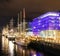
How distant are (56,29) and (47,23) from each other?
11.6 meters

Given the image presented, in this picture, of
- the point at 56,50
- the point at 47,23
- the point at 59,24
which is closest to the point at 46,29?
the point at 47,23

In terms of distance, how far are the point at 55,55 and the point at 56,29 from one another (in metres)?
51.4

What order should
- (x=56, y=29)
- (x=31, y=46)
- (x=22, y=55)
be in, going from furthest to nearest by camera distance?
(x=56, y=29) < (x=31, y=46) < (x=22, y=55)

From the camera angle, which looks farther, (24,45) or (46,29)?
(46,29)

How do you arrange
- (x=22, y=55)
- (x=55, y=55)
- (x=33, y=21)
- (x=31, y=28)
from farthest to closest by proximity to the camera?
(x=33, y=21) < (x=31, y=28) < (x=22, y=55) < (x=55, y=55)

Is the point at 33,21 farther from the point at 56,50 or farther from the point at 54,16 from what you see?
the point at 56,50

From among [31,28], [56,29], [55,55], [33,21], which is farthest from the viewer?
[33,21]

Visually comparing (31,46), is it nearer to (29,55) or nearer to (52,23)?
(29,55)

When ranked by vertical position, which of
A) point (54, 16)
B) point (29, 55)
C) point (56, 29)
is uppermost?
point (54, 16)

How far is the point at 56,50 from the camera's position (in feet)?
95.9

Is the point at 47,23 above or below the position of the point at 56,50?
above

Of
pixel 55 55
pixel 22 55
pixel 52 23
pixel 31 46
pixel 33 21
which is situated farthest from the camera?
pixel 33 21

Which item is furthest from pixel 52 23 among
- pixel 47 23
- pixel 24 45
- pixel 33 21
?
pixel 33 21

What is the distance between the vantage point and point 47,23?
90.8m
